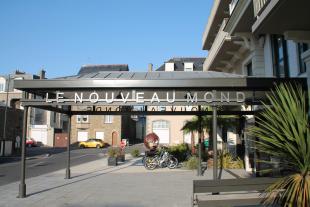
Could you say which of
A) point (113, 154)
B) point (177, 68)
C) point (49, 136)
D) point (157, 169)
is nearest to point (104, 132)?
point (49, 136)

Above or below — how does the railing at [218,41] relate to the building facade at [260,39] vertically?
above

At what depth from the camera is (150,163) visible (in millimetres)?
18266

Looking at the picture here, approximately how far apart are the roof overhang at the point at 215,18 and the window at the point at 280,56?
7953 millimetres

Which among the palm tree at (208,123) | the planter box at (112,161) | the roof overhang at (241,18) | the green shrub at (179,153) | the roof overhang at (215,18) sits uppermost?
the roof overhang at (215,18)

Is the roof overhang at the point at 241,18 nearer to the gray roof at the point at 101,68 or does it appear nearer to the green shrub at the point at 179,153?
the green shrub at the point at 179,153

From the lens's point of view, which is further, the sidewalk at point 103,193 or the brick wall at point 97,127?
the brick wall at point 97,127

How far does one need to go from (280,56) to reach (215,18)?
10.8m

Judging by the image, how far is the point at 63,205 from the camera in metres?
8.72

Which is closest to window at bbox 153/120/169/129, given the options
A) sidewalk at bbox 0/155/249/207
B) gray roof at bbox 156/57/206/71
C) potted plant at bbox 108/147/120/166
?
gray roof at bbox 156/57/206/71

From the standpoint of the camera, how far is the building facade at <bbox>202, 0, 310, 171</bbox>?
664 centimetres

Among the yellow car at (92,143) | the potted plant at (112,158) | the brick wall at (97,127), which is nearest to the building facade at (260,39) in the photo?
the potted plant at (112,158)

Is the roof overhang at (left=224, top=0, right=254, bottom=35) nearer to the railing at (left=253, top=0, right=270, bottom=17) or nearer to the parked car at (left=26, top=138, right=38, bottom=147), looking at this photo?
the railing at (left=253, top=0, right=270, bottom=17)

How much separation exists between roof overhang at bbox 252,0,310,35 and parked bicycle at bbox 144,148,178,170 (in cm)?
1187

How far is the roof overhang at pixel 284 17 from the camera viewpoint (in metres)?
6.06
